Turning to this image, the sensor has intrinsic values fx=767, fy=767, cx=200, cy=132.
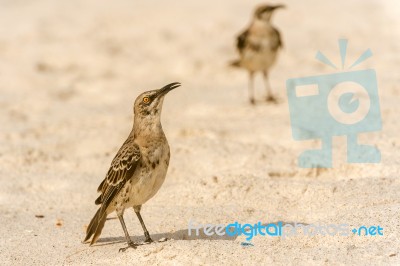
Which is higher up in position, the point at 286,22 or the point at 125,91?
the point at 286,22

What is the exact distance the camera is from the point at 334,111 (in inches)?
364

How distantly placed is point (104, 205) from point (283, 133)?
3190 mm

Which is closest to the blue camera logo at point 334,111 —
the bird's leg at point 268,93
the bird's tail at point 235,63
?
the bird's leg at point 268,93

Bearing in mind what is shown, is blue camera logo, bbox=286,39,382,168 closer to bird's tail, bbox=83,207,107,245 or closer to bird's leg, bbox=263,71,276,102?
bird's leg, bbox=263,71,276,102

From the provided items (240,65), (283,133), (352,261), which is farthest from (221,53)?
(352,261)

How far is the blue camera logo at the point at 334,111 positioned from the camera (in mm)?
7625

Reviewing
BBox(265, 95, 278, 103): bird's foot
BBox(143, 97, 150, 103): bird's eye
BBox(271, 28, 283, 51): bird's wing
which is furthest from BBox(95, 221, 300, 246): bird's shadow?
BBox(271, 28, 283, 51): bird's wing

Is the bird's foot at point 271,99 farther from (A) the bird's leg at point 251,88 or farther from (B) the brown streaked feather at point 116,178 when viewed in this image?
(B) the brown streaked feather at point 116,178

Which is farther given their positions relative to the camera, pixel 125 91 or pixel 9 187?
pixel 125 91

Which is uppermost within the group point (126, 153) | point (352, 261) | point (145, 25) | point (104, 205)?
point (145, 25)

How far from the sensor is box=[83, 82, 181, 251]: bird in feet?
19.1

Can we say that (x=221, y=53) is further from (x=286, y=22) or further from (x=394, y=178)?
(x=394, y=178)

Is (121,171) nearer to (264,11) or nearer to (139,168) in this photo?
(139,168)

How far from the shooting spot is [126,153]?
19.4 ft
